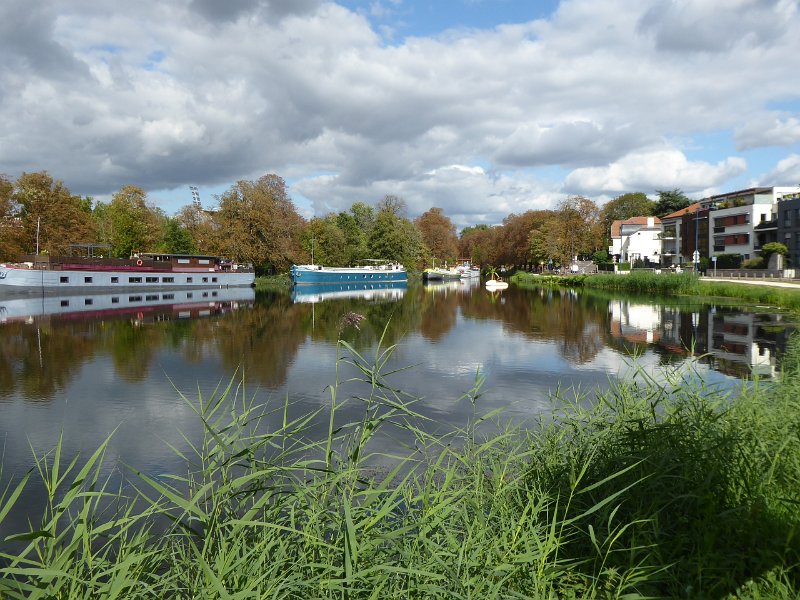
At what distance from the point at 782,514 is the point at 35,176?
65.6 m

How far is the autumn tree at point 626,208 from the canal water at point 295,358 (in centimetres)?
8199

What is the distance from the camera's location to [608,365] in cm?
1579

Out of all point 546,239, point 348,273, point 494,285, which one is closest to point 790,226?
point 494,285

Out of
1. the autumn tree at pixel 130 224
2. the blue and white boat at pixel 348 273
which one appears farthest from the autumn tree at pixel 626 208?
the autumn tree at pixel 130 224

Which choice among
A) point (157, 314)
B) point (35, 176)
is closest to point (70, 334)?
point (157, 314)

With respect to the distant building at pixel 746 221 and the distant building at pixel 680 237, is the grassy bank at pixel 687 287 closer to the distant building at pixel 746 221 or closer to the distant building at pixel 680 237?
the distant building at pixel 746 221

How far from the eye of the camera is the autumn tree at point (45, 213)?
54250 mm

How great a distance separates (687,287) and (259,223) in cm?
4633

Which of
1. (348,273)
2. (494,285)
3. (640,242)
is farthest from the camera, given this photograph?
(640,242)

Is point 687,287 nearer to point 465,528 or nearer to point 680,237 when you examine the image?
point 680,237

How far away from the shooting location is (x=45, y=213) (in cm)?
5541

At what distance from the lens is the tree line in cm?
5544

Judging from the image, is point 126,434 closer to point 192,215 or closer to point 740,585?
point 740,585

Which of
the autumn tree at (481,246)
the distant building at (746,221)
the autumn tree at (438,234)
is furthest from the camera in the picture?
the autumn tree at (481,246)
